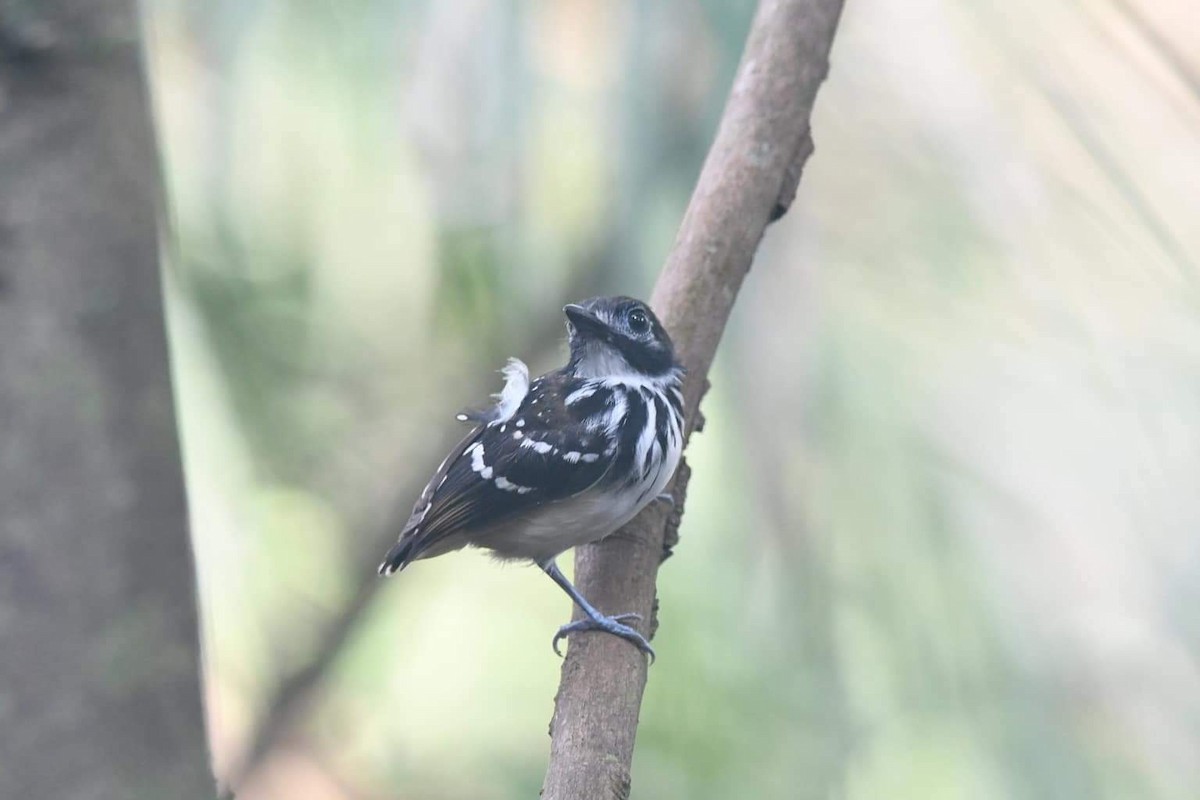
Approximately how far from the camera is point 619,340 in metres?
1.79

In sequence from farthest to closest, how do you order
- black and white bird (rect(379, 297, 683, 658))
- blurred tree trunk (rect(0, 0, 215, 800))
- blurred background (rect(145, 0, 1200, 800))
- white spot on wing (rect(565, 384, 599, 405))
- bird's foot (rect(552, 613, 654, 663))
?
blurred background (rect(145, 0, 1200, 800)) < white spot on wing (rect(565, 384, 599, 405)) < black and white bird (rect(379, 297, 683, 658)) < bird's foot (rect(552, 613, 654, 663)) < blurred tree trunk (rect(0, 0, 215, 800))

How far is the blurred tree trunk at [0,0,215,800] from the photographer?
1.46 feet

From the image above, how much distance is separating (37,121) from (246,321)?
2317 millimetres

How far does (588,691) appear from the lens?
57.4 inches

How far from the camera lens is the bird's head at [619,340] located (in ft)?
5.81

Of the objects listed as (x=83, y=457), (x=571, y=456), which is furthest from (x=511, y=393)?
(x=83, y=457)

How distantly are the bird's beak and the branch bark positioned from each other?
0.15 meters

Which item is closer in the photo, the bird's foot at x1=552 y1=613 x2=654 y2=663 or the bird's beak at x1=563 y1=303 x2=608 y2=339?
the bird's foot at x1=552 y1=613 x2=654 y2=663

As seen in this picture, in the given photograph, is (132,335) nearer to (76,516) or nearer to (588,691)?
(76,516)

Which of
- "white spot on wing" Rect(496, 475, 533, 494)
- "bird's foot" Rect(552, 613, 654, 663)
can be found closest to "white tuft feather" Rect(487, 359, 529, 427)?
"white spot on wing" Rect(496, 475, 533, 494)

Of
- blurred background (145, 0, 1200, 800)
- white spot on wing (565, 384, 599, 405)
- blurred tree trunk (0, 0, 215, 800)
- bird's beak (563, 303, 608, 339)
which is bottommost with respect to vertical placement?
blurred background (145, 0, 1200, 800)

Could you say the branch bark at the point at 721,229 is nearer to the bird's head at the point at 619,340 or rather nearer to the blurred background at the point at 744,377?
the bird's head at the point at 619,340

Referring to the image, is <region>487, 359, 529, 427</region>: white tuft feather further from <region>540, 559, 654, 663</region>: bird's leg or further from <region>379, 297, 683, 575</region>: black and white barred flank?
<region>540, 559, 654, 663</region>: bird's leg

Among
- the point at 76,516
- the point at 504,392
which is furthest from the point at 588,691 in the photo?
the point at 76,516
